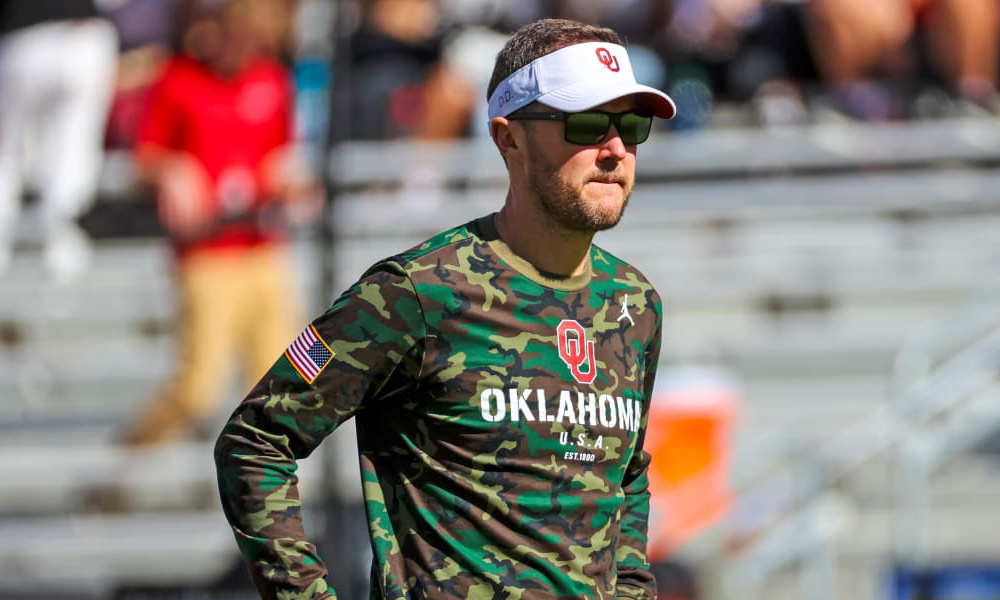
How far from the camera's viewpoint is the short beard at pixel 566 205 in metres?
3.46

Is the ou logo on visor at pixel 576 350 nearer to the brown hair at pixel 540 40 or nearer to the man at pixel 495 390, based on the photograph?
the man at pixel 495 390

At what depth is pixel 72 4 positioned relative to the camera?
9906 mm

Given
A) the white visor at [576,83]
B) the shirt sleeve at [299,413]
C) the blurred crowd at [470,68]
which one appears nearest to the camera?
the shirt sleeve at [299,413]

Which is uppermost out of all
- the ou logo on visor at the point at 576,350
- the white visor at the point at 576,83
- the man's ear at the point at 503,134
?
the white visor at the point at 576,83

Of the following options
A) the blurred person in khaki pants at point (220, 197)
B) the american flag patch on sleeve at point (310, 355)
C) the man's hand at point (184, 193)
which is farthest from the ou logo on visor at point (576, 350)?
the man's hand at point (184, 193)

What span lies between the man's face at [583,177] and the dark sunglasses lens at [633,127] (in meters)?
0.01

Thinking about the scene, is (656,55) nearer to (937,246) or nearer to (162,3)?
(937,246)

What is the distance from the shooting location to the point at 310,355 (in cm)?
334

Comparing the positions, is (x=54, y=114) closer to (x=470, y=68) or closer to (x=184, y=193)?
(x=184, y=193)

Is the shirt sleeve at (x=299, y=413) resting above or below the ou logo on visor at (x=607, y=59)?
below

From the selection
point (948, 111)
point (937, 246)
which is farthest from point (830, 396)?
point (948, 111)

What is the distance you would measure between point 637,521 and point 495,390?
0.54 m

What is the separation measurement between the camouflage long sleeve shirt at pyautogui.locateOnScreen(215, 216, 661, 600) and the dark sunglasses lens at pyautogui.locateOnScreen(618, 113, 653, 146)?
1.03 ft

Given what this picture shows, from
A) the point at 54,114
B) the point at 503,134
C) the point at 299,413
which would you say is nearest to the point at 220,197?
the point at 54,114
